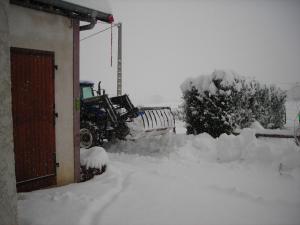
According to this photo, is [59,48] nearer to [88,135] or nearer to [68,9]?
[68,9]

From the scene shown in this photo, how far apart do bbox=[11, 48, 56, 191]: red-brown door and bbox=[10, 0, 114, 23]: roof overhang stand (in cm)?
84

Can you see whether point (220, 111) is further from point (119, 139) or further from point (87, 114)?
point (87, 114)

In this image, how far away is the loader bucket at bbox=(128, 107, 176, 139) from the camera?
10.6 m

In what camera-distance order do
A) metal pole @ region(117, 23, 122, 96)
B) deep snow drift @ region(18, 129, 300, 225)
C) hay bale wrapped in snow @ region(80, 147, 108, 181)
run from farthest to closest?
metal pole @ region(117, 23, 122, 96), hay bale wrapped in snow @ region(80, 147, 108, 181), deep snow drift @ region(18, 129, 300, 225)

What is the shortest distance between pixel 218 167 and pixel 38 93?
201 inches

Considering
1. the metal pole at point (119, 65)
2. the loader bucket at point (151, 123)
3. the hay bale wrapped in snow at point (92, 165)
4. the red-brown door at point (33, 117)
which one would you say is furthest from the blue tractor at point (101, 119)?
the metal pole at point (119, 65)

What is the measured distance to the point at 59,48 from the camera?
219 inches

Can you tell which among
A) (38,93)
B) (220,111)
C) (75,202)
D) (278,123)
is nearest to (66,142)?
(38,93)

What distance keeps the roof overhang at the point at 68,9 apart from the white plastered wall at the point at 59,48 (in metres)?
0.11

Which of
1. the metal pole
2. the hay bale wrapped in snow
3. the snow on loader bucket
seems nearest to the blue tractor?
the snow on loader bucket

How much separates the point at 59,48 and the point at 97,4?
4.16 ft

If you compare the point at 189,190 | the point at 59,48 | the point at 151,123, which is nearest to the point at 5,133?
the point at 59,48

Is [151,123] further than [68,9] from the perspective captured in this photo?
Yes

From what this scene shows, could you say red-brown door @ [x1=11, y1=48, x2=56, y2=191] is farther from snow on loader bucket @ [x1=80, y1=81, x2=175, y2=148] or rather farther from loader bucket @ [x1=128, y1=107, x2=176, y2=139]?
loader bucket @ [x1=128, y1=107, x2=176, y2=139]
